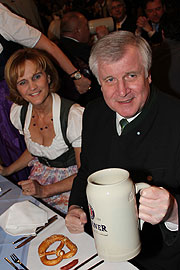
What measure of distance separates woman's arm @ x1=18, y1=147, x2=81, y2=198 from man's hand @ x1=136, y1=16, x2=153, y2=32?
303 cm

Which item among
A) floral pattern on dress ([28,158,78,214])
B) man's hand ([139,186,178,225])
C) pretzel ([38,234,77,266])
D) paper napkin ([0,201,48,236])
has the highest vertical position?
man's hand ([139,186,178,225])

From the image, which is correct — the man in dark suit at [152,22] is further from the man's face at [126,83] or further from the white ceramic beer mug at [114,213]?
the white ceramic beer mug at [114,213]

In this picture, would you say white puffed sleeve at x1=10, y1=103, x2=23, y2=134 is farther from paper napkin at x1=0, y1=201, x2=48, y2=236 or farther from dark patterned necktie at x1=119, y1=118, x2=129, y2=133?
dark patterned necktie at x1=119, y1=118, x2=129, y2=133

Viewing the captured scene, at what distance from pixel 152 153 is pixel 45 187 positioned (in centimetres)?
83

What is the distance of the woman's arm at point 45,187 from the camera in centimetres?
168

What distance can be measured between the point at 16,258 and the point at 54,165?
1007 mm

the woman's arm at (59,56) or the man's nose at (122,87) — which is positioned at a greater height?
the man's nose at (122,87)

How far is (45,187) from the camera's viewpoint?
6.28ft

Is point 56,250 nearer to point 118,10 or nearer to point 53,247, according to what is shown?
point 53,247

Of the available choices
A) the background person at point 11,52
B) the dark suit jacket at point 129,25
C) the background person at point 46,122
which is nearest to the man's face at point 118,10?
the dark suit jacket at point 129,25

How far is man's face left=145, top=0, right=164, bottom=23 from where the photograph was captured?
4.63m

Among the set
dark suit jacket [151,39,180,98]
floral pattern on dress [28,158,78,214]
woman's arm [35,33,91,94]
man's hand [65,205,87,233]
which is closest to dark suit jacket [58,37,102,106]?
woman's arm [35,33,91,94]

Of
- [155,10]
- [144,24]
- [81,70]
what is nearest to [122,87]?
[81,70]

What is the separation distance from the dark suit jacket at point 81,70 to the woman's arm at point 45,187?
1.02 metres
